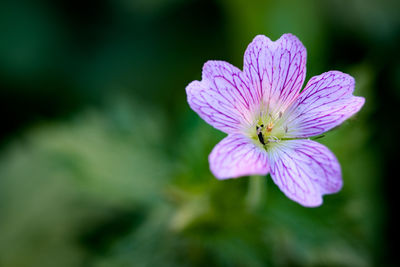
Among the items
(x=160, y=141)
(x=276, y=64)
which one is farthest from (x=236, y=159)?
(x=160, y=141)

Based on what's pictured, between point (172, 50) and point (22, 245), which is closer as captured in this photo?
point (22, 245)

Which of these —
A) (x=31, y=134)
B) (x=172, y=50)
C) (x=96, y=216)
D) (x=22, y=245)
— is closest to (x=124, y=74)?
(x=172, y=50)

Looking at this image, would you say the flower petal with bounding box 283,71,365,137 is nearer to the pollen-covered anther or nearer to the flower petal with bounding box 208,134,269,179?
the pollen-covered anther

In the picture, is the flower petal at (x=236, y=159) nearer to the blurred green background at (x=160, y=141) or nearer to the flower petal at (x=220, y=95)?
the flower petal at (x=220, y=95)

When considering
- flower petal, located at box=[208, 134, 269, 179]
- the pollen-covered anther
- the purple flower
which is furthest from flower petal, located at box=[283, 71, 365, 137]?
flower petal, located at box=[208, 134, 269, 179]

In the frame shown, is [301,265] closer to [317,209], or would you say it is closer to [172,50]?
[317,209]

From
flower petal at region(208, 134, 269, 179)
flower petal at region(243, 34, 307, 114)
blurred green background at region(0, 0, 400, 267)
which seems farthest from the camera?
blurred green background at region(0, 0, 400, 267)

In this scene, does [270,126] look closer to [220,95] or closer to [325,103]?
[325,103]

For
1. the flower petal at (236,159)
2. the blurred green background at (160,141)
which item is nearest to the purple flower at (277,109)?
the flower petal at (236,159)
